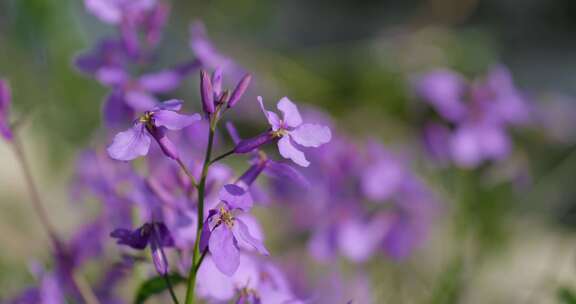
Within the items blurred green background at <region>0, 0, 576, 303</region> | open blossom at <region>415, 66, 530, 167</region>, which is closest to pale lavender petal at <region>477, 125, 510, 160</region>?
open blossom at <region>415, 66, 530, 167</region>

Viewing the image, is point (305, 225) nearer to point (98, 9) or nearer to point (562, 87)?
point (98, 9)

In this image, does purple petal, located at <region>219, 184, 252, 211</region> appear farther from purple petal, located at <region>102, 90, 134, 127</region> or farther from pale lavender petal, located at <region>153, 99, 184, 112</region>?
purple petal, located at <region>102, 90, 134, 127</region>

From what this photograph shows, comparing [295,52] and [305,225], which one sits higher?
[295,52]

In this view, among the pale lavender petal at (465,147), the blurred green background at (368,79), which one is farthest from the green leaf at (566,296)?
the pale lavender petal at (465,147)

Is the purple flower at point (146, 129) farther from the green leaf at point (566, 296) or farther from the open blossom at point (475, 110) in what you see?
the open blossom at point (475, 110)

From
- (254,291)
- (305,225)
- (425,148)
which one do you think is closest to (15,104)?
(305,225)

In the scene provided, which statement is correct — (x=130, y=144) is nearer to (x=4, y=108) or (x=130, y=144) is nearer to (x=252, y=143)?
(x=252, y=143)
